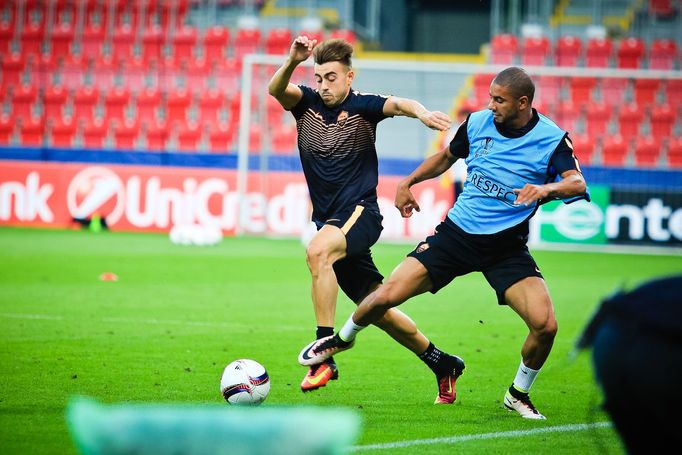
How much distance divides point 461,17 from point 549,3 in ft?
11.2

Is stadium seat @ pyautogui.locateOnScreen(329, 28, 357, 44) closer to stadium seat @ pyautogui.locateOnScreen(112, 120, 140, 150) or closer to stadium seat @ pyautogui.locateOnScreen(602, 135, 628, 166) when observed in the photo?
stadium seat @ pyautogui.locateOnScreen(112, 120, 140, 150)

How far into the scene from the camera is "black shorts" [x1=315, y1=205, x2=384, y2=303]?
24.4 ft

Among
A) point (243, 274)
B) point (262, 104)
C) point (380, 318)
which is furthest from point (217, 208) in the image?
point (380, 318)

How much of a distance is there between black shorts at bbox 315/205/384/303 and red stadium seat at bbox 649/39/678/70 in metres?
19.5

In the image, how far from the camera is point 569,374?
8.68m

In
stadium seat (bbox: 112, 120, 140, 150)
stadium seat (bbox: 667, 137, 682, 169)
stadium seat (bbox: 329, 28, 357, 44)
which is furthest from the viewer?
stadium seat (bbox: 329, 28, 357, 44)

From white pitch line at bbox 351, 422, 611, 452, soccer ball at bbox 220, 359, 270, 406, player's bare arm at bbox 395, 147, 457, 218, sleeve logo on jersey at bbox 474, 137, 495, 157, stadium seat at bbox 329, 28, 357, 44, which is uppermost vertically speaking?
stadium seat at bbox 329, 28, 357, 44

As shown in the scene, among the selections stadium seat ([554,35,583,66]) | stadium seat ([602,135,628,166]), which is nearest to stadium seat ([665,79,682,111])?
stadium seat ([602,135,628,166])

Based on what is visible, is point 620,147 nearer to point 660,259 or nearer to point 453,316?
point 660,259

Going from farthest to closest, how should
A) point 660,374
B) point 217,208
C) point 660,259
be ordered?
1. point 217,208
2. point 660,259
3. point 660,374

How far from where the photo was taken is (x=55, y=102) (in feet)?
88.5

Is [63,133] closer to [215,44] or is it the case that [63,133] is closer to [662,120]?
[215,44]

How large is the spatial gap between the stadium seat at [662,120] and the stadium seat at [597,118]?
114 centimetres

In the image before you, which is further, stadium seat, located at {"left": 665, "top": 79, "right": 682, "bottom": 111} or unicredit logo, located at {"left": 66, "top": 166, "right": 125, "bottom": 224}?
stadium seat, located at {"left": 665, "top": 79, "right": 682, "bottom": 111}
